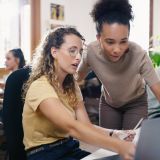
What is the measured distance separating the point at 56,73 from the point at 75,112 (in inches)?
8.9

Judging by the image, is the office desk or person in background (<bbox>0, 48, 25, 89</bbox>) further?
person in background (<bbox>0, 48, 25, 89</bbox>)

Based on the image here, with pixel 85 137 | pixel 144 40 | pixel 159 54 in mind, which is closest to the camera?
pixel 85 137

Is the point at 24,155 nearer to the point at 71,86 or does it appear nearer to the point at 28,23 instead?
the point at 71,86

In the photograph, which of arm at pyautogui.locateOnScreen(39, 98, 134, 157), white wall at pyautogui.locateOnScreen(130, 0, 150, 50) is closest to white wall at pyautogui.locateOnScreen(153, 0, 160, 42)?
white wall at pyautogui.locateOnScreen(130, 0, 150, 50)

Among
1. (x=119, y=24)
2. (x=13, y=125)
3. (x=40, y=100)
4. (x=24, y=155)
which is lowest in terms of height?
(x=24, y=155)

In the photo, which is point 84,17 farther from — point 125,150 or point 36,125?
point 125,150

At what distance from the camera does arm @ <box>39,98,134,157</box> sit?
3.17ft

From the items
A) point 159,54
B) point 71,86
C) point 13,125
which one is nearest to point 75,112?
point 71,86

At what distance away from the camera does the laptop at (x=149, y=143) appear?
0.56 meters

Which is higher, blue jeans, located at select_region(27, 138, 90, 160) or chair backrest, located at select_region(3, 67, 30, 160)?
Answer: chair backrest, located at select_region(3, 67, 30, 160)

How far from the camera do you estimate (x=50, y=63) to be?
4.44ft

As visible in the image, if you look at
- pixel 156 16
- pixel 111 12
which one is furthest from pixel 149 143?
pixel 156 16

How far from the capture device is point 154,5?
5121 mm

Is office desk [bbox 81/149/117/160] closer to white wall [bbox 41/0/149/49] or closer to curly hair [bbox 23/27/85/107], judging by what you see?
curly hair [bbox 23/27/85/107]
